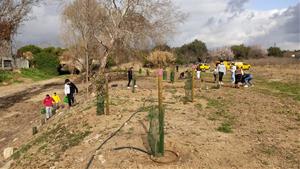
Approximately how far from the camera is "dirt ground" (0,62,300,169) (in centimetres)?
862

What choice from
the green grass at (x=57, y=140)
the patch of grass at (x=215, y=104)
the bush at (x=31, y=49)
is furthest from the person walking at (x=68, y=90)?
the bush at (x=31, y=49)

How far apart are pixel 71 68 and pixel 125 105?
3879cm

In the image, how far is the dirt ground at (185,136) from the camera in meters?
8.62

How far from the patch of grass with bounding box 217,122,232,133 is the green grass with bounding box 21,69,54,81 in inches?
A: 1530

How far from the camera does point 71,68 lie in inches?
2066

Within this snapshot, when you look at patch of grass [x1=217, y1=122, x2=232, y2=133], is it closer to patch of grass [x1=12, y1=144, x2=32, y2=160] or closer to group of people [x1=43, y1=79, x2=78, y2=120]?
patch of grass [x1=12, y1=144, x2=32, y2=160]

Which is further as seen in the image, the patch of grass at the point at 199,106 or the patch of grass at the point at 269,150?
the patch of grass at the point at 199,106

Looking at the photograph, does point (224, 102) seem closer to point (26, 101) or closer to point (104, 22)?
point (104, 22)

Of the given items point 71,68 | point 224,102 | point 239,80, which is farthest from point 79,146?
point 71,68

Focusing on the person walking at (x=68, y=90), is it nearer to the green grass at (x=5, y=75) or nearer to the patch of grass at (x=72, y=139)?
the patch of grass at (x=72, y=139)

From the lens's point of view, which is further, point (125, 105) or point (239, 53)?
point (239, 53)

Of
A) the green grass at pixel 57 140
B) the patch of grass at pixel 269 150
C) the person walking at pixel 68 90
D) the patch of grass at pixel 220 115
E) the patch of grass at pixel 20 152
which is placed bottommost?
the patch of grass at pixel 20 152

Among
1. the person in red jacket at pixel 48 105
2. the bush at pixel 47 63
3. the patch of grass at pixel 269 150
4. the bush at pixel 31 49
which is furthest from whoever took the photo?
the bush at pixel 31 49

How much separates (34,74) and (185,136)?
43.8 meters
